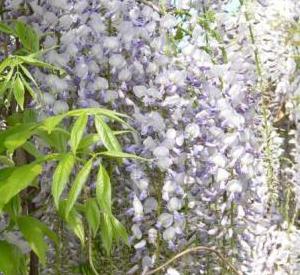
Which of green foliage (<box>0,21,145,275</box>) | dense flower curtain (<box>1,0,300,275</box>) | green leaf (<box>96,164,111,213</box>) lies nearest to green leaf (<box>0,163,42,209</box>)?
green foliage (<box>0,21,145,275</box>)

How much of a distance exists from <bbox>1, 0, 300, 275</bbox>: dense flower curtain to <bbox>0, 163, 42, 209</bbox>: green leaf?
44 cm

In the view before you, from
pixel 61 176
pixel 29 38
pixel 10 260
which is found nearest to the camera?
pixel 61 176

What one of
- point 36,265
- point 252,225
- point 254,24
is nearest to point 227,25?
point 254,24

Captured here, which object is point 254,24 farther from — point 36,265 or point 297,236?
point 36,265

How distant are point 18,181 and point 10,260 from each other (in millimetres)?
204

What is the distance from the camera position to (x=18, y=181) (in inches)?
48.1

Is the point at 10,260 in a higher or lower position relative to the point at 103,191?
lower

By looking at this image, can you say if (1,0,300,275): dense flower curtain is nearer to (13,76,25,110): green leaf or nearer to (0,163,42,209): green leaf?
(13,76,25,110): green leaf

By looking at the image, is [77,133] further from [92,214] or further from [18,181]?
[92,214]

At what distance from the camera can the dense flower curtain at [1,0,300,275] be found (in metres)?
1.76

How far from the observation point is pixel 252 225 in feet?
6.43

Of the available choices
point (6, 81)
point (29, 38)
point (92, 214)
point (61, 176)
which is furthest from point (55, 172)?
point (29, 38)

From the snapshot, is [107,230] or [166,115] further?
[166,115]

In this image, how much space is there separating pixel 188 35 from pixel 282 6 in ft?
1.29
